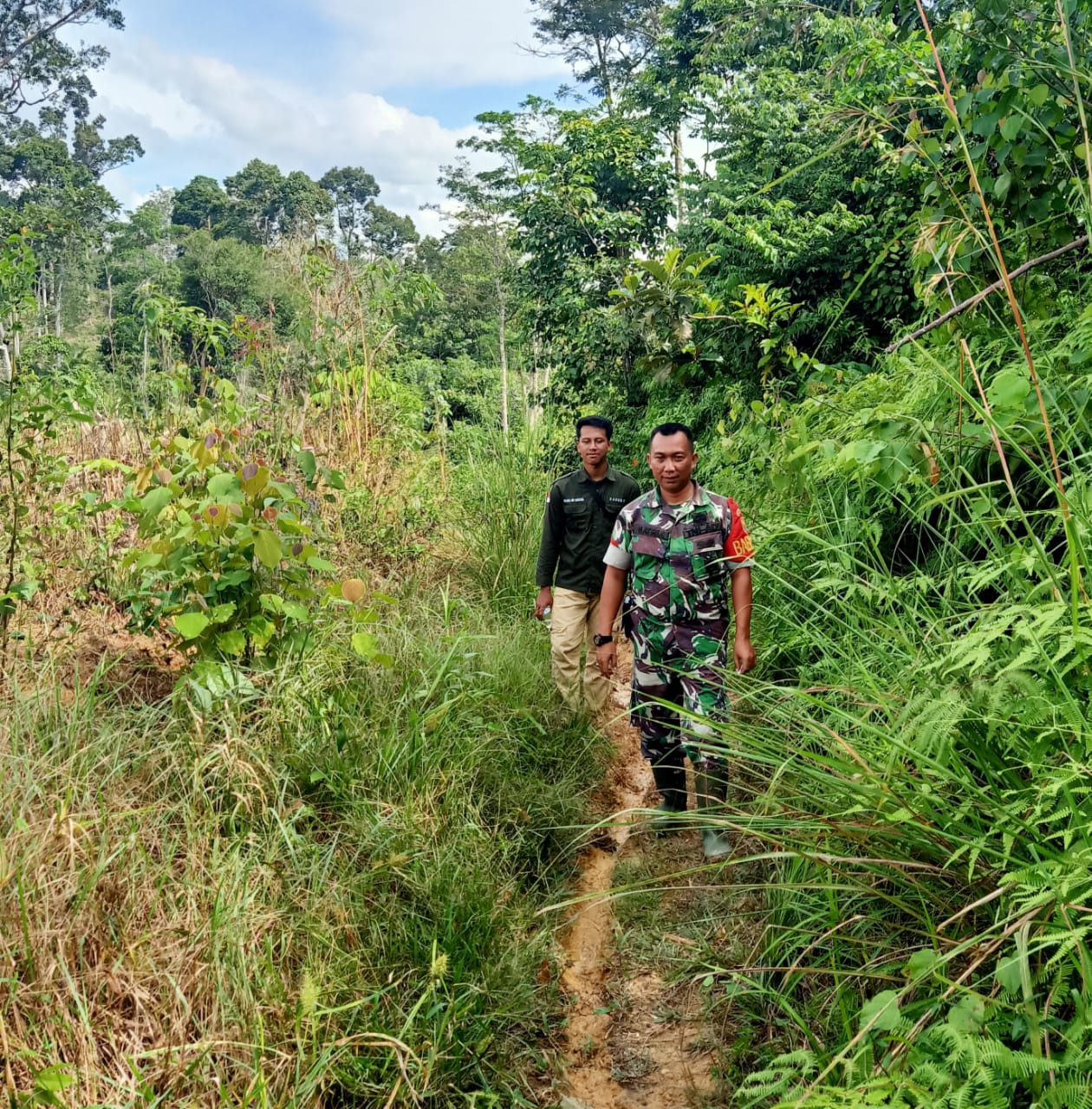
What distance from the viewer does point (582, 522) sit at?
4633 mm

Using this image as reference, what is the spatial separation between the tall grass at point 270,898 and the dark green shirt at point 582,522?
132cm

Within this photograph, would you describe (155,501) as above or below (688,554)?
above

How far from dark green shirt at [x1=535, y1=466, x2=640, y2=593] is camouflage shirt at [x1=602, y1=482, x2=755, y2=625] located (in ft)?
3.00

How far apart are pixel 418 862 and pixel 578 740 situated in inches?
67.4

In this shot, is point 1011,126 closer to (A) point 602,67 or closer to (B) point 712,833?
(B) point 712,833

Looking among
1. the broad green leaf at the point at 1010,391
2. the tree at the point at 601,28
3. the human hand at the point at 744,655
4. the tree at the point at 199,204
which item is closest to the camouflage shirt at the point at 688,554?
the human hand at the point at 744,655

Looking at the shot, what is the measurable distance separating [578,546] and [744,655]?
1.47m

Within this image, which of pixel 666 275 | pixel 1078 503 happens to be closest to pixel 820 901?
pixel 1078 503

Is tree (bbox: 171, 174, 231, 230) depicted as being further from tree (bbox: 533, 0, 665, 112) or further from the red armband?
the red armband

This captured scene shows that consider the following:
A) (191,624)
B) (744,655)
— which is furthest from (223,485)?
(744,655)

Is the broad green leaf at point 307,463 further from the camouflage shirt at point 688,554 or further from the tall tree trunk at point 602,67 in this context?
the tall tree trunk at point 602,67

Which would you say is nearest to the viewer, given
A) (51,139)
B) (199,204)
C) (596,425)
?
(596,425)

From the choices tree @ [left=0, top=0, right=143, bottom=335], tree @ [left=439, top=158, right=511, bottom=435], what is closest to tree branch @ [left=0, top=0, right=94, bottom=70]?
tree @ [left=0, top=0, right=143, bottom=335]

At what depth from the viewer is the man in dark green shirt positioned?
4617 mm
